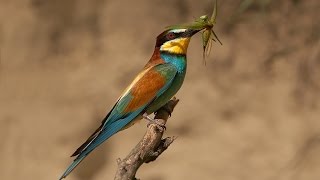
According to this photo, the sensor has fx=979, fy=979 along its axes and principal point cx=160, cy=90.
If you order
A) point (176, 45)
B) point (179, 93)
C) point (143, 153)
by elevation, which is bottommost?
point (143, 153)

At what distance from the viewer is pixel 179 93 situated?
353cm

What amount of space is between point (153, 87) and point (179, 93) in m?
1.56

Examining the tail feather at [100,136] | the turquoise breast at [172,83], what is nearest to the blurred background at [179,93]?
the turquoise breast at [172,83]

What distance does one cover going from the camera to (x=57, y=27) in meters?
3.46

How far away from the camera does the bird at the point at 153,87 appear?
1946 millimetres

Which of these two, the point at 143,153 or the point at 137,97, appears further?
the point at 137,97

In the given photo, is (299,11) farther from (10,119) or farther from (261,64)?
(10,119)

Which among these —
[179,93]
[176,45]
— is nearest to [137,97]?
[176,45]

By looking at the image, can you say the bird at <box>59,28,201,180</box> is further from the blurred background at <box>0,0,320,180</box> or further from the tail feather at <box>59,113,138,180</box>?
the blurred background at <box>0,0,320,180</box>

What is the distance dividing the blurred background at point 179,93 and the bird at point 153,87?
1.39m

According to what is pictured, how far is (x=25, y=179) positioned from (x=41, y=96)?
11.7 inches

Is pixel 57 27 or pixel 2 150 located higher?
pixel 57 27

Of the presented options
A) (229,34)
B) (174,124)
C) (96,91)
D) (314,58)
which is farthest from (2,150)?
(314,58)

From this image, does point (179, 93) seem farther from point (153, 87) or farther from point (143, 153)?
point (143, 153)
